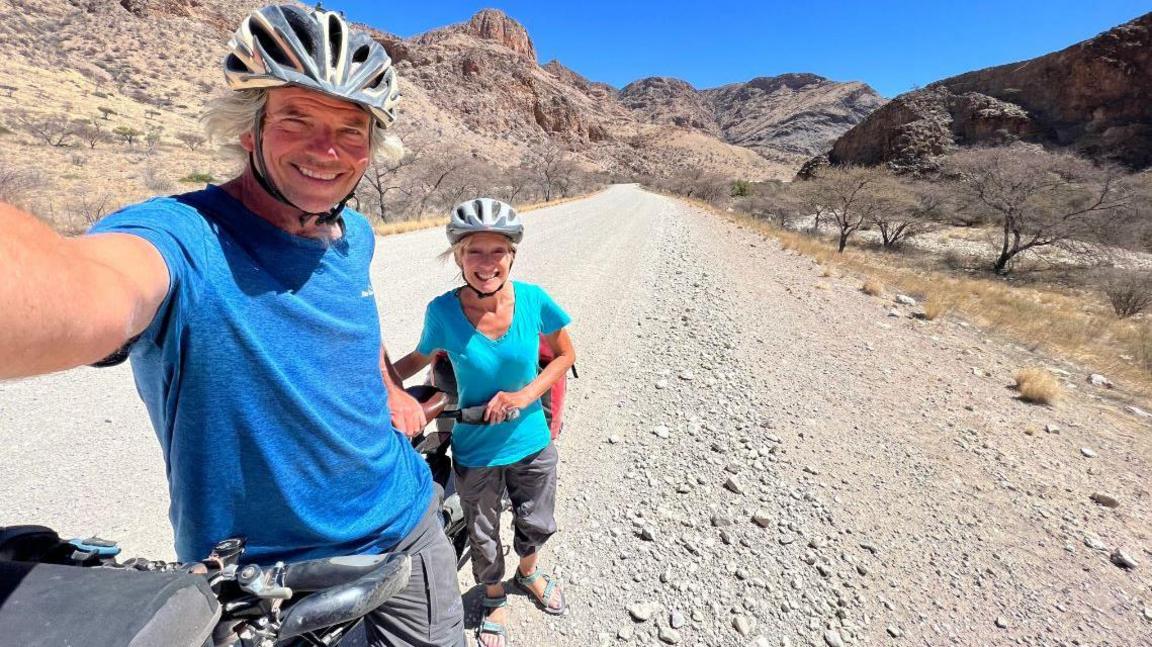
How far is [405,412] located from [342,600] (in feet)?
2.44

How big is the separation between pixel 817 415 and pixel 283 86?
14.2 feet

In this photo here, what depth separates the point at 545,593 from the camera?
224 cm

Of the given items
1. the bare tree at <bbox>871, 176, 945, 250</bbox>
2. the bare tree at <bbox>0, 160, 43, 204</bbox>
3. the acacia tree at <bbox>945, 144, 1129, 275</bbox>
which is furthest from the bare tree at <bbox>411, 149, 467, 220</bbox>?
the acacia tree at <bbox>945, 144, 1129, 275</bbox>

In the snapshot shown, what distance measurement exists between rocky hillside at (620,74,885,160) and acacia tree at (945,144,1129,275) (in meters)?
105

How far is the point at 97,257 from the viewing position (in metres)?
0.75

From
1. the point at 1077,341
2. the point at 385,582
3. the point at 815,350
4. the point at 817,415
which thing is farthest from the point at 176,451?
the point at 1077,341

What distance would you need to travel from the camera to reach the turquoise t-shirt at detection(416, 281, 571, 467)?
1.88 metres

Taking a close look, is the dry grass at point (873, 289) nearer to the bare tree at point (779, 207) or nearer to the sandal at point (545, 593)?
the sandal at point (545, 593)

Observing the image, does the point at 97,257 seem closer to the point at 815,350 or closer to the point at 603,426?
the point at 603,426

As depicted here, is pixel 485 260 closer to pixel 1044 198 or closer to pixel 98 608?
pixel 98 608

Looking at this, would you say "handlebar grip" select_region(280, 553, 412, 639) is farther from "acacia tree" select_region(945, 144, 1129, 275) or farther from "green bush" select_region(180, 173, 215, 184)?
"green bush" select_region(180, 173, 215, 184)

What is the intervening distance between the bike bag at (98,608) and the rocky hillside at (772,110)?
434 ft

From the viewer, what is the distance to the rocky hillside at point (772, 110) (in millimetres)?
138250

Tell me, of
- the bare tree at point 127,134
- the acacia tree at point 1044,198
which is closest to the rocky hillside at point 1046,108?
the acacia tree at point 1044,198
